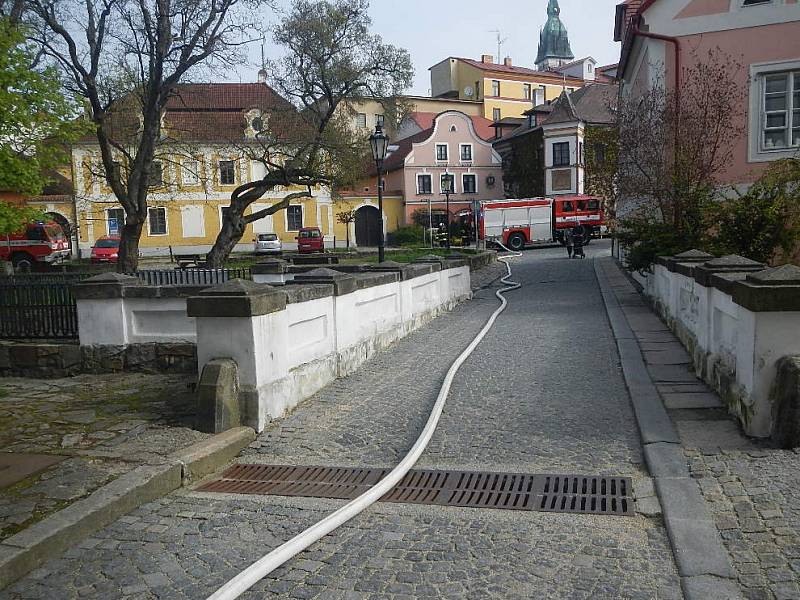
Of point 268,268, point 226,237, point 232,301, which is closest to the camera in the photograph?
point 232,301

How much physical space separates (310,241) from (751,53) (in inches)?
1241

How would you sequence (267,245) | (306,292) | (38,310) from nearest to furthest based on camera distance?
(306,292) < (38,310) < (267,245)

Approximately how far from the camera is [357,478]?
18.2ft

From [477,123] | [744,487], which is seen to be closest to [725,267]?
[744,487]

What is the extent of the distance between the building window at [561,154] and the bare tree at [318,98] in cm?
2634

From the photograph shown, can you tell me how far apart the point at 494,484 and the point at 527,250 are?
37.8 metres

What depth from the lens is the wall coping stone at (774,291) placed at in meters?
5.52

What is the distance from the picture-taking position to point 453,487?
5266 mm

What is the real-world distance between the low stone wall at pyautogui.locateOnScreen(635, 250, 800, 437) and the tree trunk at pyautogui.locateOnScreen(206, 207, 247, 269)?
18092mm

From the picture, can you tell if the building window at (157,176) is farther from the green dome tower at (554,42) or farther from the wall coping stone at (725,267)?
the green dome tower at (554,42)

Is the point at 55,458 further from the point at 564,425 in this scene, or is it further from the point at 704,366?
the point at 704,366

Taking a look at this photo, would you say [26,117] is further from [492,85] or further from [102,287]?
[492,85]

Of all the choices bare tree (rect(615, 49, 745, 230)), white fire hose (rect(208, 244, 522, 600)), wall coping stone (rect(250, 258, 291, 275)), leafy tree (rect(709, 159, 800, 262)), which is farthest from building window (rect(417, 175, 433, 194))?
white fire hose (rect(208, 244, 522, 600))

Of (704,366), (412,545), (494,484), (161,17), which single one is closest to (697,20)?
(704,366)
